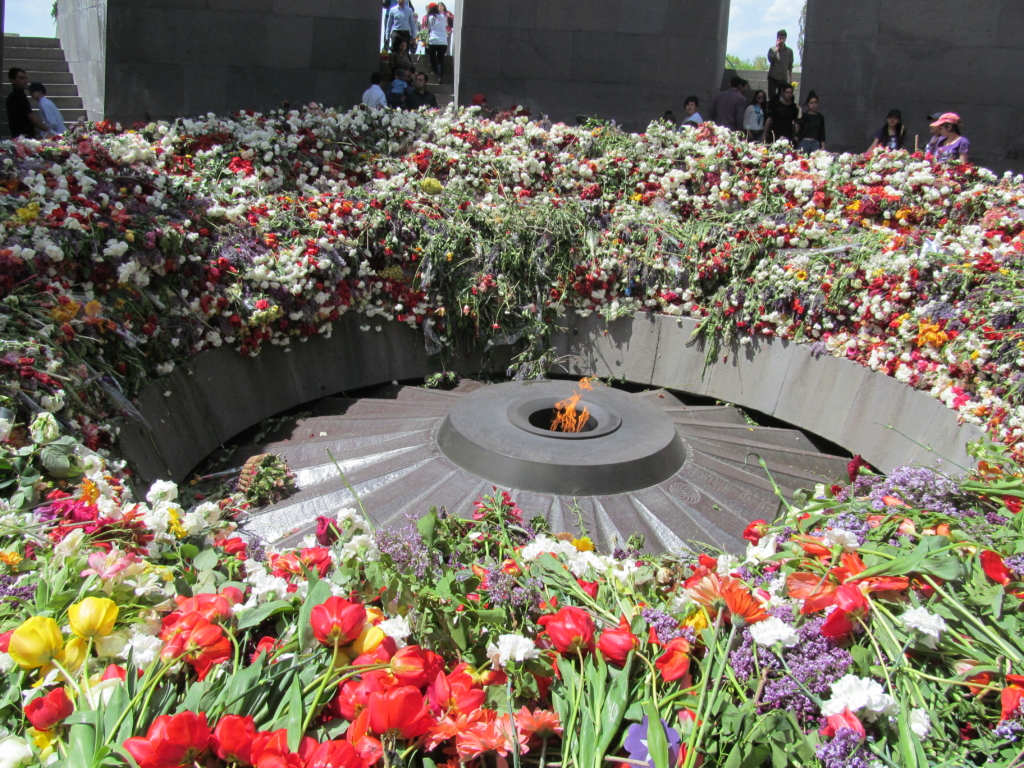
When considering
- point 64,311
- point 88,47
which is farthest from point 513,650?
point 88,47

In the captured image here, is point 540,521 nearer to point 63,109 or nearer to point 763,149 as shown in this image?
point 763,149

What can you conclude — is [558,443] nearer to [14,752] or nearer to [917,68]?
[14,752]

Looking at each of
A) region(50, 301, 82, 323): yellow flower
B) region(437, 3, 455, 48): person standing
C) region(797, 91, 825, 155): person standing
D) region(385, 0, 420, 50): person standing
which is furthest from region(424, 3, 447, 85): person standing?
Result: region(50, 301, 82, 323): yellow flower

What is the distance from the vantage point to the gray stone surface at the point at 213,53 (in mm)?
10539

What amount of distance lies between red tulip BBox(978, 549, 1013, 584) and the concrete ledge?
3.40m

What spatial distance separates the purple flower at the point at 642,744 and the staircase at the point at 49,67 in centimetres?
1148

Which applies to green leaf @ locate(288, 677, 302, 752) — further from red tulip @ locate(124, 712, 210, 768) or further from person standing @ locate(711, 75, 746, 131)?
person standing @ locate(711, 75, 746, 131)

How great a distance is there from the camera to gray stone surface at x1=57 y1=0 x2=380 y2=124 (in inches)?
415

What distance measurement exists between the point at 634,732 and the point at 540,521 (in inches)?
95.0

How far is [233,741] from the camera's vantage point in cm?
159

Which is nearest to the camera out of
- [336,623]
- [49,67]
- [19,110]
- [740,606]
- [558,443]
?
[336,623]

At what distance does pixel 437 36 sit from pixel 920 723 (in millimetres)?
13716

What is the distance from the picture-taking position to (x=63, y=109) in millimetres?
10805

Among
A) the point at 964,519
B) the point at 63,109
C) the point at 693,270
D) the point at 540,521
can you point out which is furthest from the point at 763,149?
the point at 63,109
